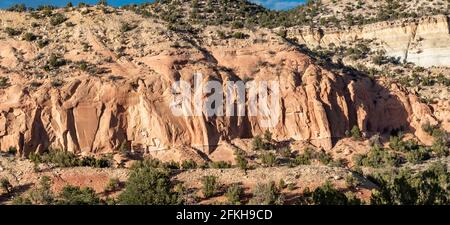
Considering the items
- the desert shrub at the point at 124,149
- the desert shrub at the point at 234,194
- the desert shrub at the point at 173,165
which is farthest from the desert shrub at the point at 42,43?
the desert shrub at the point at 234,194

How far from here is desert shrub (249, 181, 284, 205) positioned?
22.6m

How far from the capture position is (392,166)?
112 ft

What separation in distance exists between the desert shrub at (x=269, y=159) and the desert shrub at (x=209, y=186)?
8602mm

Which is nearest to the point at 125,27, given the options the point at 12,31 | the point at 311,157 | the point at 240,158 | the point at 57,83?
the point at 12,31

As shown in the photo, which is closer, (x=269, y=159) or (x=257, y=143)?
(x=269, y=159)

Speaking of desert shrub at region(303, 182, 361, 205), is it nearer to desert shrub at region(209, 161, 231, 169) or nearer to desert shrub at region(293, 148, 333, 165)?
desert shrub at region(209, 161, 231, 169)

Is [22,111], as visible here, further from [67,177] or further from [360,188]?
[360,188]

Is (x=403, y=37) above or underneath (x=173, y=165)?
above

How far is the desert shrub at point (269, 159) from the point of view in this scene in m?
34.3

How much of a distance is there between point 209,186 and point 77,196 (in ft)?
17.7

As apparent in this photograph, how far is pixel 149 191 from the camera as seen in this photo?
23188 millimetres

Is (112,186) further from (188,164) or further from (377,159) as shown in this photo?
(377,159)

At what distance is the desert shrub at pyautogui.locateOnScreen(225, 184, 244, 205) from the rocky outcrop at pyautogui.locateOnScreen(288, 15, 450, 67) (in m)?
46.2

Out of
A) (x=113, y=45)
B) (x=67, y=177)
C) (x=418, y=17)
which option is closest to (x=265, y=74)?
(x=113, y=45)
